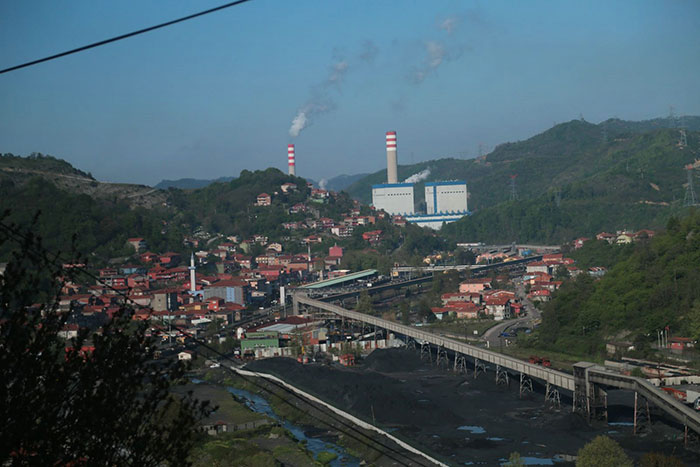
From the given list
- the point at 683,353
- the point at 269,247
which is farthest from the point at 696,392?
the point at 269,247

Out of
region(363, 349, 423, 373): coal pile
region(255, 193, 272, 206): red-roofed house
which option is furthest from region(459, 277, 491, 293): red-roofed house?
region(255, 193, 272, 206): red-roofed house

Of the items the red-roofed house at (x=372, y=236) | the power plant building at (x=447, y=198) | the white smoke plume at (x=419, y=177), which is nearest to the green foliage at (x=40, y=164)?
the red-roofed house at (x=372, y=236)

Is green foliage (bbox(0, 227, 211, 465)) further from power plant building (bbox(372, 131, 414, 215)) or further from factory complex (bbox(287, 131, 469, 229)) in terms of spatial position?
power plant building (bbox(372, 131, 414, 215))

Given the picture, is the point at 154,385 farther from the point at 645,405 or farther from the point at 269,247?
the point at 269,247

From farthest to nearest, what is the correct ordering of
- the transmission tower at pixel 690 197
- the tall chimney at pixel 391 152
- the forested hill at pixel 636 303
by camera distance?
1. the tall chimney at pixel 391 152
2. the transmission tower at pixel 690 197
3. the forested hill at pixel 636 303

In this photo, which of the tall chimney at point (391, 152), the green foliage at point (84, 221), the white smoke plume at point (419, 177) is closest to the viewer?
the green foliage at point (84, 221)

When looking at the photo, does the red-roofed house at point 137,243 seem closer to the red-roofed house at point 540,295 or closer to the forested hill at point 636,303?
the red-roofed house at point 540,295
